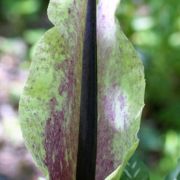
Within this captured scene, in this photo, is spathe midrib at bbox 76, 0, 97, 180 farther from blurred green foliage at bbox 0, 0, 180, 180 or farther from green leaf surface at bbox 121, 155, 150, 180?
blurred green foliage at bbox 0, 0, 180, 180

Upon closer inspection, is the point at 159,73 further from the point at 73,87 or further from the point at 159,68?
the point at 73,87

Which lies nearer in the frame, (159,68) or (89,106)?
(89,106)

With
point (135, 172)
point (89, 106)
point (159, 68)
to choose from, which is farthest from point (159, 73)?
point (89, 106)

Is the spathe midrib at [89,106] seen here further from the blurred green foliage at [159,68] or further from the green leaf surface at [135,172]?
the blurred green foliage at [159,68]

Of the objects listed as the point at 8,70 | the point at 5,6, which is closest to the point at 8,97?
the point at 8,70

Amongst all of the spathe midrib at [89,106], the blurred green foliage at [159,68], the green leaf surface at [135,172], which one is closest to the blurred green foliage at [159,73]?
the blurred green foliage at [159,68]

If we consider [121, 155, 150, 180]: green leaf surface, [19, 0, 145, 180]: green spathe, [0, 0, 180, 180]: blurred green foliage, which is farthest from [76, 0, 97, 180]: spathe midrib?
[0, 0, 180, 180]: blurred green foliage
